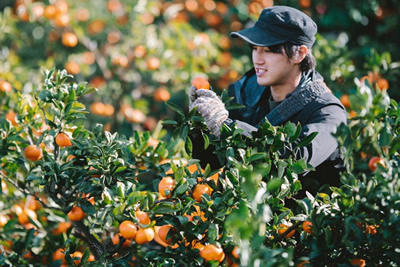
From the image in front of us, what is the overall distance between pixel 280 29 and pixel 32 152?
1.13 m

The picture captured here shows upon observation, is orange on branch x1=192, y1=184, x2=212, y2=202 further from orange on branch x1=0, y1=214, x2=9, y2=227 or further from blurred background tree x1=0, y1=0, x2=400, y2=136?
blurred background tree x1=0, y1=0, x2=400, y2=136

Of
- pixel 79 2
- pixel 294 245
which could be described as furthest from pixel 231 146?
pixel 79 2

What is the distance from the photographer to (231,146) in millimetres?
1853

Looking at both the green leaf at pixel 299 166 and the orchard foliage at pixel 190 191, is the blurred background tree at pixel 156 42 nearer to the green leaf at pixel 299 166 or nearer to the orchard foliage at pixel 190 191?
the orchard foliage at pixel 190 191

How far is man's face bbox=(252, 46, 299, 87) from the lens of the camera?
2.29 m

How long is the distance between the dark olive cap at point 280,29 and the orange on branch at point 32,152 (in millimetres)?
957

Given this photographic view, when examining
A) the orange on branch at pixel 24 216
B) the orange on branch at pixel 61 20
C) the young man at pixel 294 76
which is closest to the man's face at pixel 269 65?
the young man at pixel 294 76

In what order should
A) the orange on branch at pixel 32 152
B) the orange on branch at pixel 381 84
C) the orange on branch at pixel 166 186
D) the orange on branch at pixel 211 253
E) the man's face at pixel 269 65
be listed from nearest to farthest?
1. the orange on branch at pixel 211 253
2. the orange on branch at pixel 166 186
3. the orange on branch at pixel 32 152
4. the man's face at pixel 269 65
5. the orange on branch at pixel 381 84

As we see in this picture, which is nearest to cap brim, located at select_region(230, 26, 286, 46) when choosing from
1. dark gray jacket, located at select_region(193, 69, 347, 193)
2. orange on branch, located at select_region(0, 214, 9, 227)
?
dark gray jacket, located at select_region(193, 69, 347, 193)

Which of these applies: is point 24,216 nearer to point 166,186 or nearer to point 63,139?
point 63,139

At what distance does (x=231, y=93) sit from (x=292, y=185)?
0.93 meters

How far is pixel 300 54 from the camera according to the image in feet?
7.59

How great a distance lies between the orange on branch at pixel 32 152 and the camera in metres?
2.16

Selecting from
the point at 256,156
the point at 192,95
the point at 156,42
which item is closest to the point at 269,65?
the point at 192,95
